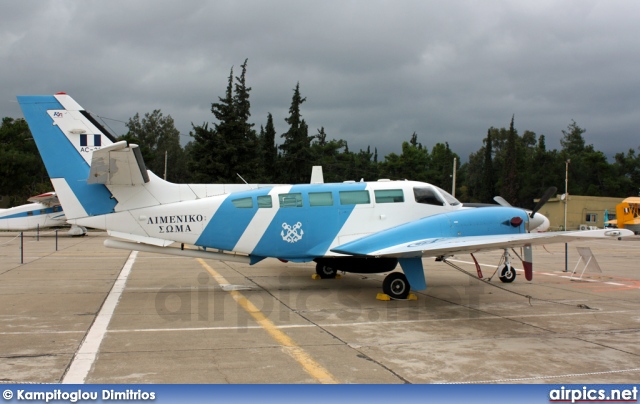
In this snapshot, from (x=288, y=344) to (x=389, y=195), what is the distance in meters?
6.27

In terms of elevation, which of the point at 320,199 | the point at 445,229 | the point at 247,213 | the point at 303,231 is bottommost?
the point at 303,231

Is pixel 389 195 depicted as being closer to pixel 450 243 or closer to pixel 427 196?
pixel 427 196

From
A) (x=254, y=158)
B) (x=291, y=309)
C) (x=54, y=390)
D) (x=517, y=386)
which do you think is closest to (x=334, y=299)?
(x=291, y=309)

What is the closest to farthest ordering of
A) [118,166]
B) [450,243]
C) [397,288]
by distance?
[450,243]
[118,166]
[397,288]

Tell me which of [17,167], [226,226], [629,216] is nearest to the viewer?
[226,226]

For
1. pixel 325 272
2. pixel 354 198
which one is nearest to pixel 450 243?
pixel 354 198

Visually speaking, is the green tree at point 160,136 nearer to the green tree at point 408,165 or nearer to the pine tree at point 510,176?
the green tree at point 408,165

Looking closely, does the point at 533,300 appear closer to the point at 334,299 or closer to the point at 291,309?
the point at 334,299

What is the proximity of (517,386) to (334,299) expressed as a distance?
661cm

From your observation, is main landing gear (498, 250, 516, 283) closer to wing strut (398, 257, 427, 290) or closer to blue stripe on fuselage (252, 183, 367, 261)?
wing strut (398, 257, 427, 290)

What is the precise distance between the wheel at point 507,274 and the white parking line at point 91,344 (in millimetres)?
10929

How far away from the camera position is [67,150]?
40.1 feet

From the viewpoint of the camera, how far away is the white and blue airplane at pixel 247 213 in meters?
12.1

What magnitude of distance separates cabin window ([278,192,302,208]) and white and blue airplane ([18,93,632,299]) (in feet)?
0.08
